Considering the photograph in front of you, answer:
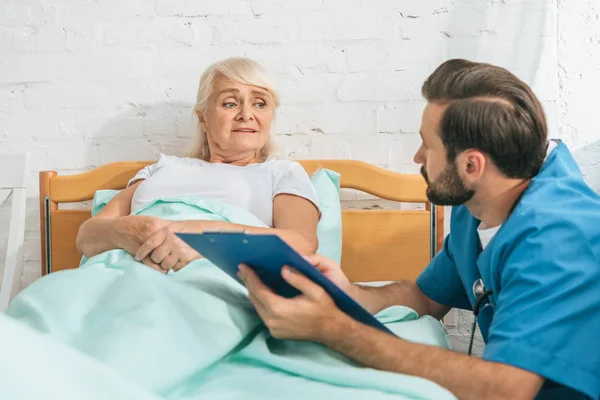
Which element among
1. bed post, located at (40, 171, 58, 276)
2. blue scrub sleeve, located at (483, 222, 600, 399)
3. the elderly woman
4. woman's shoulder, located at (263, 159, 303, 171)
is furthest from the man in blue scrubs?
bed post, located at (40, 171, 58, 276)

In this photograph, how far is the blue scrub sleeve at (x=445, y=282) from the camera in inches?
48.5

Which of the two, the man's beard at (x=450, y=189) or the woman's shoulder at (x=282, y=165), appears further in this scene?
the woman's shoulder at (x=282, y=165)

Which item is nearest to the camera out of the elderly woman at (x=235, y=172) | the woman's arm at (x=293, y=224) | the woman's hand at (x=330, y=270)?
the woman's hand at (x=330, y=270)

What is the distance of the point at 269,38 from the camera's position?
1.88 metres

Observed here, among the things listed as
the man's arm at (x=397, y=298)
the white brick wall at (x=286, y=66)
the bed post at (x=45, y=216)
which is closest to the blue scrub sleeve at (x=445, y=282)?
the man's arm at (x=397, y=298)

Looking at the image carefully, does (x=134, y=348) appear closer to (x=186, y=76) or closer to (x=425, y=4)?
(x=186, y=76)

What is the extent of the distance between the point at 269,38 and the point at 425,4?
453 millimetres

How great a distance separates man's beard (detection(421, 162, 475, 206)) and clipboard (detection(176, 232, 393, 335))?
24cm

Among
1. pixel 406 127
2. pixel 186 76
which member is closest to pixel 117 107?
pixel 186 76

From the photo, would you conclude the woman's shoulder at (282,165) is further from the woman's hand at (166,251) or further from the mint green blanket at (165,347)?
the mint green blanket at (165,347)

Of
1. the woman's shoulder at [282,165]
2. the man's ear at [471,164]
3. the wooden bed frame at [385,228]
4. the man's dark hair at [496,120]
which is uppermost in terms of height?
the man's dark hair at [496,120]

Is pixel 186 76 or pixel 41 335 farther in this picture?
pixel 186 76

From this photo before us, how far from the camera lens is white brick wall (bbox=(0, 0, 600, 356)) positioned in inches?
71.0

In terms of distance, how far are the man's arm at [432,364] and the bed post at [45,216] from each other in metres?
1.23
